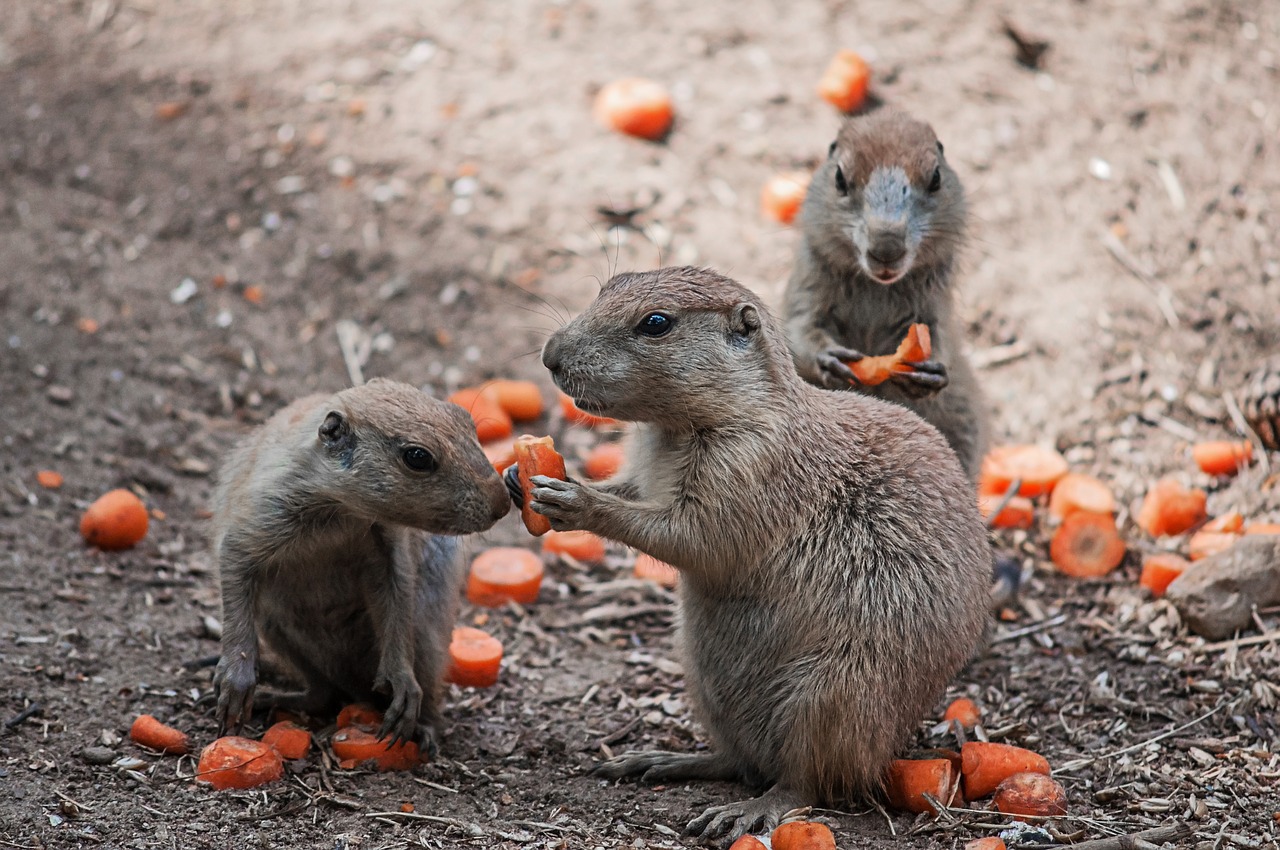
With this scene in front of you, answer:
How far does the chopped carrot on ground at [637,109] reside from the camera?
927cm

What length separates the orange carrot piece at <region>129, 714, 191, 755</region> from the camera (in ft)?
16.9

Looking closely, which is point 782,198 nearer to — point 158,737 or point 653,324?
point 653,324

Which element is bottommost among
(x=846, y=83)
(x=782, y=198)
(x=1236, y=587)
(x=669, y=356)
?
(x=1236, y=587)

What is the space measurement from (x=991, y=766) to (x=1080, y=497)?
244cm

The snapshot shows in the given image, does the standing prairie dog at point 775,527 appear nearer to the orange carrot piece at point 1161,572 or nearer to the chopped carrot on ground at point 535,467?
the chopped carrot on ground at point 535,467

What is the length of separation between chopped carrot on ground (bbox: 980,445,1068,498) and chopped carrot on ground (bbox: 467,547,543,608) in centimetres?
253

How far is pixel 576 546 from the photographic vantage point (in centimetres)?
737

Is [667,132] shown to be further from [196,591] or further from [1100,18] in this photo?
[196,591]

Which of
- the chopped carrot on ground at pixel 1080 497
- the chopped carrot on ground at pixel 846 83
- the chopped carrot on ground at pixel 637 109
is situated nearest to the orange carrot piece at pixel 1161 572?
the chopped carrot on ground at pixel 1080 497

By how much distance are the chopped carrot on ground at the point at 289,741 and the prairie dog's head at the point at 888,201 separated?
3.14m

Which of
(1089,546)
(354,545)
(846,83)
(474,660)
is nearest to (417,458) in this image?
(354,545)

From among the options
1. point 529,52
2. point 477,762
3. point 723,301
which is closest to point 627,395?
point 723,301

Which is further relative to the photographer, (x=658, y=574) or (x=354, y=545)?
(x=658, y=574)

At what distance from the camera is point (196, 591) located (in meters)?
6.58
